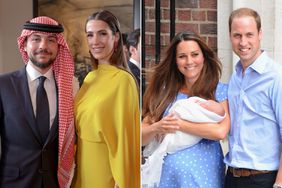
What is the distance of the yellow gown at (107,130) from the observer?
1583mm

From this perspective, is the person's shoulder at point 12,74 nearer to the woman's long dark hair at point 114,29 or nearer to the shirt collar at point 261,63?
the woman's long dark hair at point 114,29

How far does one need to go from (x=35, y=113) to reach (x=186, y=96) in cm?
62

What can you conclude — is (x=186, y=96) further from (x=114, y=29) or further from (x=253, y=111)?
(x=114, y=29)

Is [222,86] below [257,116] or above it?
above

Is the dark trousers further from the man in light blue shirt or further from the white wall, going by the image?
the white wall

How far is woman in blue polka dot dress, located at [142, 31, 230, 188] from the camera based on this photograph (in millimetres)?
1493

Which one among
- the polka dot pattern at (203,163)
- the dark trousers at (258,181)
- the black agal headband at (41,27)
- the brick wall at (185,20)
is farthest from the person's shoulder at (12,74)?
the dark trousers at (258,181)

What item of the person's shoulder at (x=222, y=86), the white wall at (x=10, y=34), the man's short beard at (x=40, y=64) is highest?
the white wall at (x=10, y=34)

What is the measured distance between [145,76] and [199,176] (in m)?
0.47

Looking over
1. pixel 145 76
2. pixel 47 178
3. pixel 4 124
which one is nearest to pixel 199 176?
pixel 145 76

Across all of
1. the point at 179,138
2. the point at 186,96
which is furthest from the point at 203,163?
the point at 186,96

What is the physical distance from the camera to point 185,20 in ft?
5.04

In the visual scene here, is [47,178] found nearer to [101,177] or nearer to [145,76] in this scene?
[101,177]

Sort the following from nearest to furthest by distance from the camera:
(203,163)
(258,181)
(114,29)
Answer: (258,181), (203,163), (114,29)
